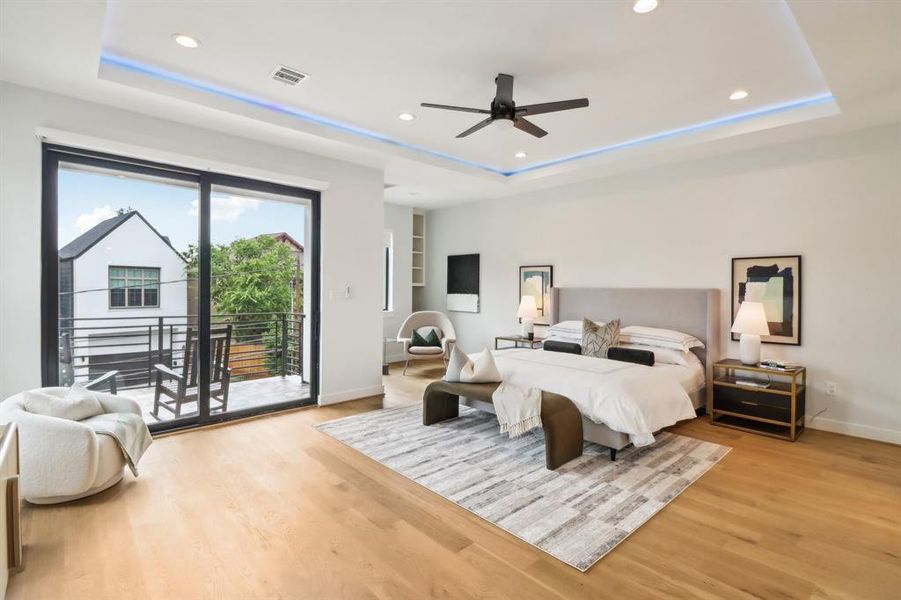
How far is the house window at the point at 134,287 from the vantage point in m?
3.52

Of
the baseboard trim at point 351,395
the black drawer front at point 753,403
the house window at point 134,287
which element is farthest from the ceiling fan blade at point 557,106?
the baseboard trim at point 351,395

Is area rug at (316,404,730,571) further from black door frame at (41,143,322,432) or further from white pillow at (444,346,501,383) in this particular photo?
black door frame at (41,143,322,432)

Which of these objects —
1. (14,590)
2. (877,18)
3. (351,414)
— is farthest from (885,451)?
(14,590)

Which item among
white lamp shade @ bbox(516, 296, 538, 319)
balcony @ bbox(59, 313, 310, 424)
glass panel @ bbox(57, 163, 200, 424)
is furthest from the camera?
white lamp shade @ bbox(516, 296, 538, 319)

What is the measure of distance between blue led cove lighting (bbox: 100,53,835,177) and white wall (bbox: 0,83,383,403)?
513 millimetres

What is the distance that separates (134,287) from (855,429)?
6.12 m

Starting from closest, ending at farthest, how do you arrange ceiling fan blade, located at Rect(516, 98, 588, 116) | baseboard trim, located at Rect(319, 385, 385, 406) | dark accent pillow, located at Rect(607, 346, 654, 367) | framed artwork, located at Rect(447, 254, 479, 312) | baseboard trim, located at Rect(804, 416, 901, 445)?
1. ceiling fan blade, located at Rect(516, 98, 588, 116)
2. baseboard trim, located at Rect(804, 416, 901, 445)
3. dark accent pillow, located at Rect(607, 346, 654, 367)
4. baseboard trim, located at Rect(319, 385, 385, 406)
5. framed artwork, located at Rect(447, 254, 479, 312)

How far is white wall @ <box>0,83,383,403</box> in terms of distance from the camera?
299 cm

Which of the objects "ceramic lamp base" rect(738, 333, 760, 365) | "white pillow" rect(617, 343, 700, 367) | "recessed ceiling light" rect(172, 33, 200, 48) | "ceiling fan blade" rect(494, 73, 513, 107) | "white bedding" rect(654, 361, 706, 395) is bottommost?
"white bedding" rect(654, 361, 706, 395)

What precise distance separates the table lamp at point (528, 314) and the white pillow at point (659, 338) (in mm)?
1266

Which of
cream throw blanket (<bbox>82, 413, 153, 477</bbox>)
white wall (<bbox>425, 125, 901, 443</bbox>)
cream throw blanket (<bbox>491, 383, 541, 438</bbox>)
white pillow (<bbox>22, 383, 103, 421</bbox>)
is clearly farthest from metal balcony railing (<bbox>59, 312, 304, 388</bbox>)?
white wall (<bbox>425, 125, 901, 443</bbox>)

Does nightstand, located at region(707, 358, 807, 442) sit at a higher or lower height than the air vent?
lower

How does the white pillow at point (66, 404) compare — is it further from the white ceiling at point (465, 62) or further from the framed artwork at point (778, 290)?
Result: the framed artwork at point (778, 290)

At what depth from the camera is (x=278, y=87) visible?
3.35 m
